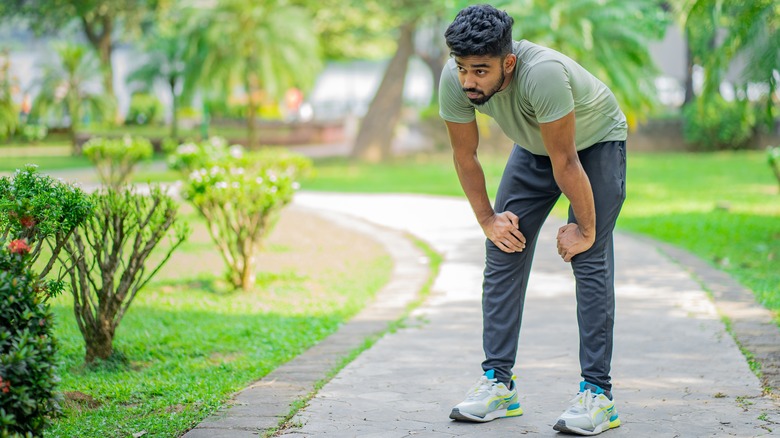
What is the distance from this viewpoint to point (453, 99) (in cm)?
353

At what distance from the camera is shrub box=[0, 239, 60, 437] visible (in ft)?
8.73

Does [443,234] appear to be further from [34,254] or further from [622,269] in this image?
[34,254]

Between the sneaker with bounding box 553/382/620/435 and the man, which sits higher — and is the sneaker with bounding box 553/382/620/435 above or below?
below

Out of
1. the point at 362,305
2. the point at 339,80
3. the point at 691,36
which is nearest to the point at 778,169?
the point at 691,36

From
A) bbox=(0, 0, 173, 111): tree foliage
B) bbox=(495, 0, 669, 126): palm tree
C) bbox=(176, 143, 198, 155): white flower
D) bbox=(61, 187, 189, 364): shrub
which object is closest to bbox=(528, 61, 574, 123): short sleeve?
bbox=(61, 187, 189, 364): shrub

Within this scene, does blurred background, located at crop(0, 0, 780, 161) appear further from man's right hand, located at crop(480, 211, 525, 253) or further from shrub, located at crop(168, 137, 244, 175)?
man's right hand, located at crop(480, 211, 525, 253)

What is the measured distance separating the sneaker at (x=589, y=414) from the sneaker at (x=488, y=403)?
0.83ft

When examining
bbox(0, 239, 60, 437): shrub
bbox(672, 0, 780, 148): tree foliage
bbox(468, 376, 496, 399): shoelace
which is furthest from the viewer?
bbox(672, 0, 780, 148): tree foliage

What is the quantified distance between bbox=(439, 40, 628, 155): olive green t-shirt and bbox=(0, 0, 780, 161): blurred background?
5.06 metres

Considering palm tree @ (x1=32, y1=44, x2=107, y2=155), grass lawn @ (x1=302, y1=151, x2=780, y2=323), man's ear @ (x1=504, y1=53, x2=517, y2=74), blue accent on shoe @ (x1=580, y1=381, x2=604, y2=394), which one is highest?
palm tree @ (x1=32, y1=44, x2=107, y2=155)

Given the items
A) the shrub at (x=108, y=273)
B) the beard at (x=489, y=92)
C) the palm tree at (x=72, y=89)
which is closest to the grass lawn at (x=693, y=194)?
the beard at (x=489, y=92)

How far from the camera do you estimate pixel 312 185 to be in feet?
54.2

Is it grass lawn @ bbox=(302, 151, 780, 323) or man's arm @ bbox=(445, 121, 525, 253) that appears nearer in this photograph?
man's arm @ bbox=(445, 121, 525, 253)

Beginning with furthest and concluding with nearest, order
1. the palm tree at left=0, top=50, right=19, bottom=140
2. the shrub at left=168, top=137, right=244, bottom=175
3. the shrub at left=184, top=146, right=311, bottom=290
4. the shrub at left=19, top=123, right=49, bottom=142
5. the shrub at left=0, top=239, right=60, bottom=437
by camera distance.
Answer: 1. the shrub at left=19, top=123, right=49, bottom=142
2. the palm tree at left=0, top=50, right=19, bottom=140
3. the shrub at left=168, top=137, right=244, bottom=175
4. the shrub at left=184, top=146, right=311, bottom=290
5. the shrub at left=0, top=239, right=60, bottom=437
